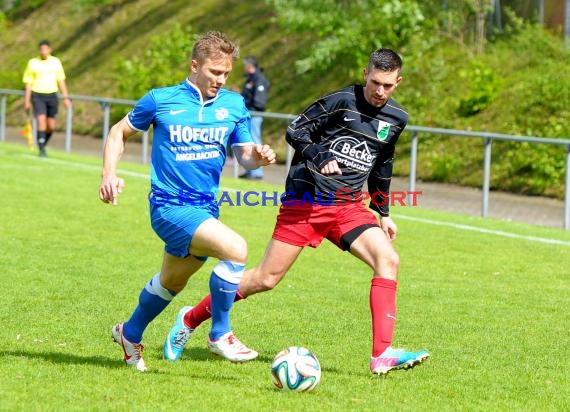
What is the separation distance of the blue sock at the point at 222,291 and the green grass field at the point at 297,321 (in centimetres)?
23

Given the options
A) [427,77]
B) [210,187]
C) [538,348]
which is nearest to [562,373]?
[538,348]

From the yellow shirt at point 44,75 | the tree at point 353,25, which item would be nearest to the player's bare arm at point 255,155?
the tree at point 353,25

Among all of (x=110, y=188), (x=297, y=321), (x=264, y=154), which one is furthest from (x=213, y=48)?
(x=297, y=321)

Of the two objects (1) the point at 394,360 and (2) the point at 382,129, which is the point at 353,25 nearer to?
(2) the point at 382,129

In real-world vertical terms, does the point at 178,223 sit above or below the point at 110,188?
below

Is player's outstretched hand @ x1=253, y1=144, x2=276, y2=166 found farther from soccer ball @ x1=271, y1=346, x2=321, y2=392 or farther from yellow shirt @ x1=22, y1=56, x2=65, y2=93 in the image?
yellow shirt @ x1=22, y1=56, x2=65, y2=93

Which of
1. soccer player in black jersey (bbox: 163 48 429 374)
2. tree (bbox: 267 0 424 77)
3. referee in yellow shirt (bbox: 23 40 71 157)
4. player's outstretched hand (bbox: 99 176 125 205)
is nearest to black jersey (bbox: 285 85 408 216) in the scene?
soccer player in black jersey (bbox: 163 48 429 374)

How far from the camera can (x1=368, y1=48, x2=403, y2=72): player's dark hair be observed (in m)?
7.34

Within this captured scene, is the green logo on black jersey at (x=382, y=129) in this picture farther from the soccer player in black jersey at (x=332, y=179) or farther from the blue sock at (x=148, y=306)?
the blue sock at (x=148, y=306)

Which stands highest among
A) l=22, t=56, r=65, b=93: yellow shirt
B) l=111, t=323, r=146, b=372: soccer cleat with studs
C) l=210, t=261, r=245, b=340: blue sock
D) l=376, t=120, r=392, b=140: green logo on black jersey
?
l=22, t=56, r=65, b=93: yellow shirt

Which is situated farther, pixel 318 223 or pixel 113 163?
pixel 318 223

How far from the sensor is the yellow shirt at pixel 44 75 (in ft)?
76.3

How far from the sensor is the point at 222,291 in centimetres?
724

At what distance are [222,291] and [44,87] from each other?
55.1 ft
